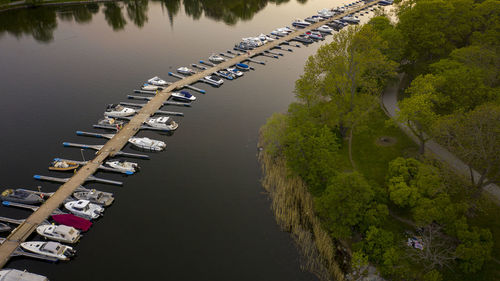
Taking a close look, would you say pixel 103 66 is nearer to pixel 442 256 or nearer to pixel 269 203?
pixel 269 203

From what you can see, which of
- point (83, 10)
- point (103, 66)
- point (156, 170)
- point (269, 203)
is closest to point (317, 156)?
point (269, 203)

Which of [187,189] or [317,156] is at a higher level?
[317,156]

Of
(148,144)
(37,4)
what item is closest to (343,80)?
(148,144)

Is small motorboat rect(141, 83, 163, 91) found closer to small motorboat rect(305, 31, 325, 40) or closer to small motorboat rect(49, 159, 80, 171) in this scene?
small motorboat rect(49, 159, 80, 171)

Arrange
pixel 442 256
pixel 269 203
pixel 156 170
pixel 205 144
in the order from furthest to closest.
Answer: pixel 205 144
pixel 156 170
pixel 269 203
pixel 442 256

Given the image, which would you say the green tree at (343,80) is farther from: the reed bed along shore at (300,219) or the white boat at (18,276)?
the white boat at (18,276)

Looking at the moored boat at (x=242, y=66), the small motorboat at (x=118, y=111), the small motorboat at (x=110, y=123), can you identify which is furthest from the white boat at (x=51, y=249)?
the moored boat at (x=242, y=66)

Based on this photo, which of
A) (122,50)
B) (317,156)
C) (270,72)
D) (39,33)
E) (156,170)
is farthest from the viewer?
(39,33)

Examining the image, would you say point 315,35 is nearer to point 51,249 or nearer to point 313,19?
point 313,19
